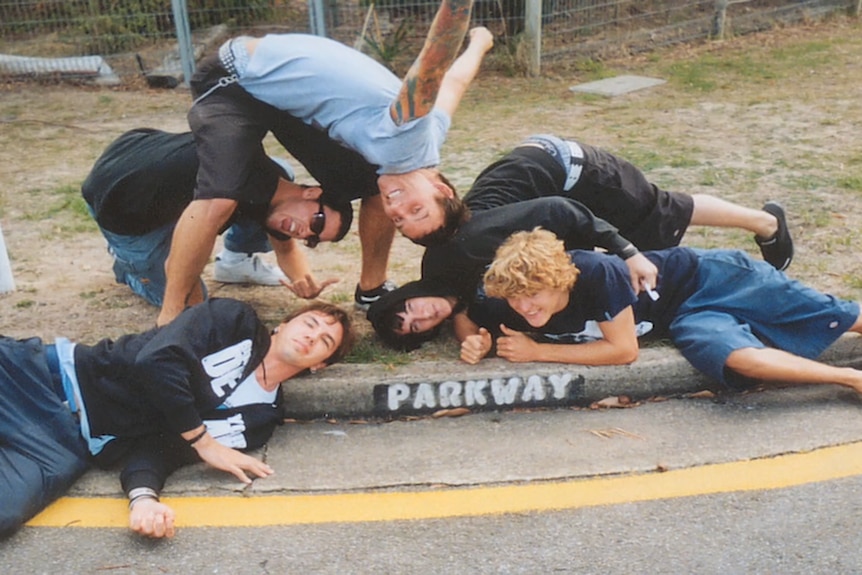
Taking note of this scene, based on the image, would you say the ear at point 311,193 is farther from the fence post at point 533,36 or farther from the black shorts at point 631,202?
the fence post at point 533,36

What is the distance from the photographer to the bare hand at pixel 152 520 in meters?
2.64

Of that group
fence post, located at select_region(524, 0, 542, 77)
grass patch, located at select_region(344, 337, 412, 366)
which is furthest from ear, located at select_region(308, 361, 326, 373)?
fence post, located at select_region(524, 0, 542, 77)

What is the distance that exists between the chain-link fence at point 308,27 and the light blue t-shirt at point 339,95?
5.18 metres

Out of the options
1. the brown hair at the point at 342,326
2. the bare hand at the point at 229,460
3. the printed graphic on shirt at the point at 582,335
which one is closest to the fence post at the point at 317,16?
the brown hair at the point at 342,326

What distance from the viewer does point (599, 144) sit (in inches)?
244

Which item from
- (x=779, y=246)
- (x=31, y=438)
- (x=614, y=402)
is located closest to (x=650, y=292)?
(x=614, y=402)

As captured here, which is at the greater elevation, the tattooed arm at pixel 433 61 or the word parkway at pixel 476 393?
the tattooed arm at pixel 433 61

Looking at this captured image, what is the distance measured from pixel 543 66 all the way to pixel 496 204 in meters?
5.30

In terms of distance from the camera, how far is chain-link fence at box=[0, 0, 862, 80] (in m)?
8.85

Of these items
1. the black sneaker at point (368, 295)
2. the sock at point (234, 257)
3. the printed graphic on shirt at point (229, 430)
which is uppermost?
the sock at point (234, 257)

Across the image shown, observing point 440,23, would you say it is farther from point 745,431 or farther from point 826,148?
point 826,148

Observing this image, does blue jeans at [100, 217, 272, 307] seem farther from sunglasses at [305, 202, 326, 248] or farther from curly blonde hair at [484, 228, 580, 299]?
curly blonde hair at [484, 228, 580, 299]

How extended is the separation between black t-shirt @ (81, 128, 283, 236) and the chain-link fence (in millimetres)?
4931

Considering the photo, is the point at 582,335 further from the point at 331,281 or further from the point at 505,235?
the point at 331,281
